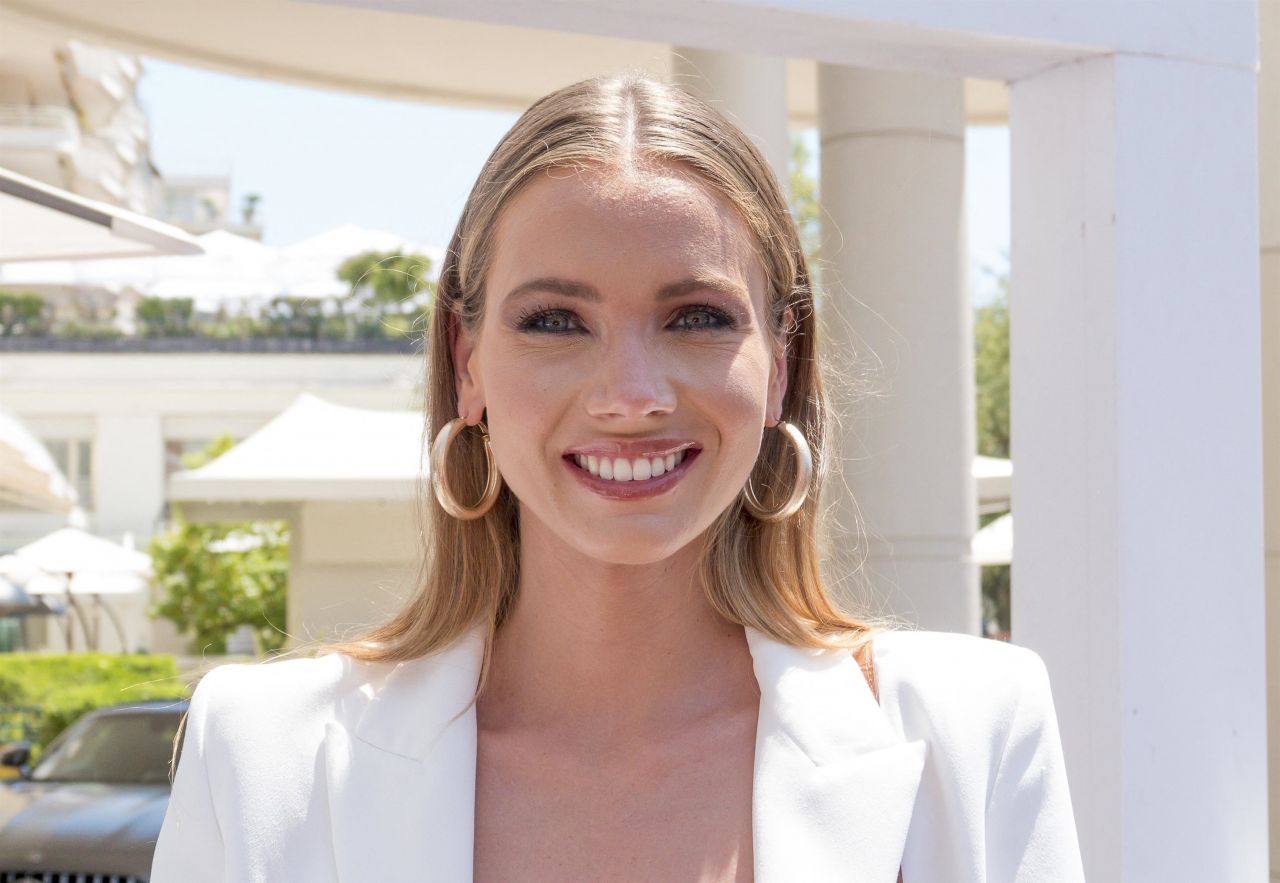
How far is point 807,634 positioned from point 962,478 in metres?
4.85

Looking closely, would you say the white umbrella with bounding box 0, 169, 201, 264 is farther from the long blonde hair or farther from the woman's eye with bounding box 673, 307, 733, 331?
the woman's eye with bounding box 673, 307, 733, 331

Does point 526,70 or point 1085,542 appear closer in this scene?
point 1085,542

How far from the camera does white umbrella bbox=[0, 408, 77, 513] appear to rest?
11742mm

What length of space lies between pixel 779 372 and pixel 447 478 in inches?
19.1

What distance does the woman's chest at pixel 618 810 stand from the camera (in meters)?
1.93

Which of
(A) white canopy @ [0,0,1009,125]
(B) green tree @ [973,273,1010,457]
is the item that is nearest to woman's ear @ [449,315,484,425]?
(A) white canopy @ [0,0,1009,125]

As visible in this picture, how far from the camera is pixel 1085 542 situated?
8.33ft

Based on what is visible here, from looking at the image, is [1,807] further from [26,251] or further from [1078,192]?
[1078,192]

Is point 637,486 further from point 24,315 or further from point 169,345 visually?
point 24,315

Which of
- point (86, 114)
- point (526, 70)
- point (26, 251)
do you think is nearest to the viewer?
point (26, 251)

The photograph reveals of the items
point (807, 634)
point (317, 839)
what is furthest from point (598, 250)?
point (317, 839)

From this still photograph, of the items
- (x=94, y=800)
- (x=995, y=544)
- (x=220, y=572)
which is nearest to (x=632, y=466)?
(x=94, y=800)

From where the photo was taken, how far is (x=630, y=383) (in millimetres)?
1811

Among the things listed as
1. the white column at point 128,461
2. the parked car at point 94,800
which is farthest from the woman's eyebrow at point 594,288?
the white column at point 128,461
